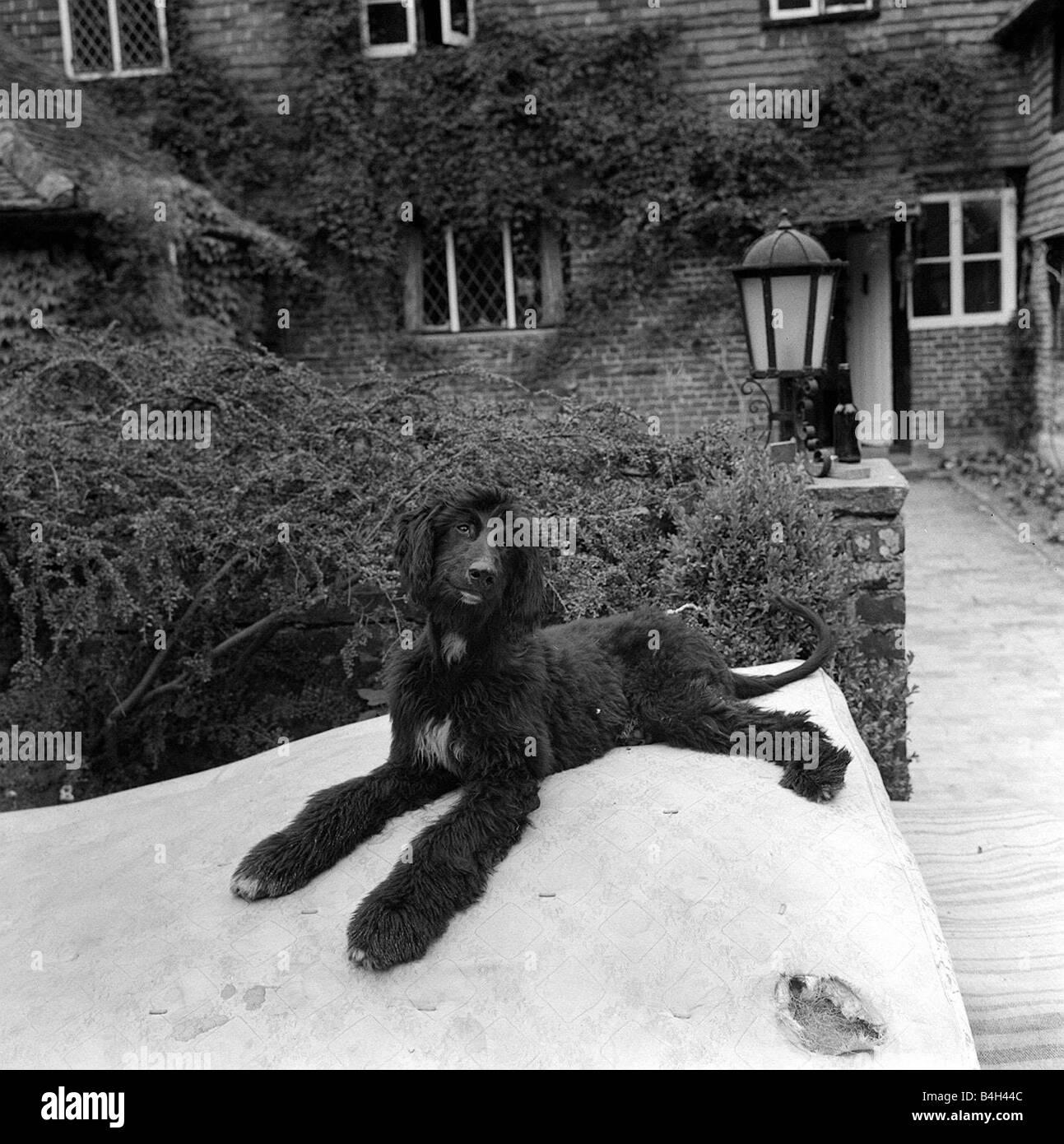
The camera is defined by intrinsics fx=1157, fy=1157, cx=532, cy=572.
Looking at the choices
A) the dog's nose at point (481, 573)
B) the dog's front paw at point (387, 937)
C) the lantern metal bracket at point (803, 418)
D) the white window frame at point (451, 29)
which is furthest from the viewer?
the white window frame at point (451, 29)

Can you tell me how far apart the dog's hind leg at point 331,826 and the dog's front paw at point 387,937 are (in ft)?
1.15

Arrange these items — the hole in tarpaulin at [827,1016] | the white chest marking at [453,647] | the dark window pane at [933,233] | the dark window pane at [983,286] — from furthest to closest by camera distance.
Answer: the dark window pane at [983,286] < the dark window pane at [933,233] < the white chest marking at [453,647] < the hole in tarpaulin at [827,1016]

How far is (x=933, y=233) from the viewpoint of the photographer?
1446cm

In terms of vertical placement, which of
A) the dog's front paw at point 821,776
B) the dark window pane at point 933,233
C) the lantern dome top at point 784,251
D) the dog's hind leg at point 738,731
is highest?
the dark window pane at point 933,233

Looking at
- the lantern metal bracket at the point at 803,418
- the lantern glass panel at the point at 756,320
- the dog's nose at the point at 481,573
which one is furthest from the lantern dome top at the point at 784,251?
the dog's nose at the point at 481,573

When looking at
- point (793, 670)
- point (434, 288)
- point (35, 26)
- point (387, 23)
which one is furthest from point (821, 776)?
point (35, 26)

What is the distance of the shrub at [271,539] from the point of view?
5270mm

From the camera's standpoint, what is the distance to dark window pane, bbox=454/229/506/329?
14.6 m

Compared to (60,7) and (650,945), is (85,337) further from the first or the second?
(60,7)

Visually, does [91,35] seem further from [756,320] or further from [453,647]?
[453,647]

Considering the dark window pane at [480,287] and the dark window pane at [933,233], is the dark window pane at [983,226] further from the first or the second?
the dark window pane at [480,287]

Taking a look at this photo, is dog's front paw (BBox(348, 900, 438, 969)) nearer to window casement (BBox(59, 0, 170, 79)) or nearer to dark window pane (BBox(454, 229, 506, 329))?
dark window pane (BBox(454, 229, 506, 329))

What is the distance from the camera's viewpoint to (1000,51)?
13805 millimetres

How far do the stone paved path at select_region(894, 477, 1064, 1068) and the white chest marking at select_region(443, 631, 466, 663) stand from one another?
1.90 m
